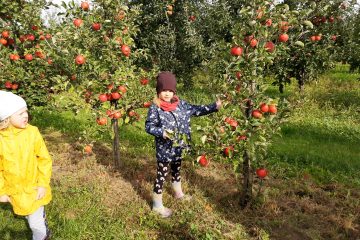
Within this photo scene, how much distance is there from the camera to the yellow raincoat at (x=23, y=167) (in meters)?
3.36

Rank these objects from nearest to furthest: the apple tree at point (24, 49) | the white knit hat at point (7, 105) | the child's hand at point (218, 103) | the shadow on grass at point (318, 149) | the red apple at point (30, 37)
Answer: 1. the white knit hat at point (7, 105)
2. the child's hand at point (218, 103)
3. the shadow on grass at point (318, 149)
4. the apple tree at point (24, 49)
5. the red apple at point (30, 37)

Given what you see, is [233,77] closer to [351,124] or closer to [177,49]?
[351,124]

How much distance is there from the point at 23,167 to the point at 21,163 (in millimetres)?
50

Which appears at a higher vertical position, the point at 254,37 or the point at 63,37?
the point at 254,37

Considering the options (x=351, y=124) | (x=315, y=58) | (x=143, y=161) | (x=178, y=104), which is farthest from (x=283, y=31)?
(x=315, y=58)

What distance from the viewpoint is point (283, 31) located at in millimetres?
4324

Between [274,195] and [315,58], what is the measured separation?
268 inches

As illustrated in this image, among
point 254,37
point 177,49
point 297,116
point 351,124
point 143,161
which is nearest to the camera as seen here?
point 254,37

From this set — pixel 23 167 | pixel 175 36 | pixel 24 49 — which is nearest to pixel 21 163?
pixel 23 167

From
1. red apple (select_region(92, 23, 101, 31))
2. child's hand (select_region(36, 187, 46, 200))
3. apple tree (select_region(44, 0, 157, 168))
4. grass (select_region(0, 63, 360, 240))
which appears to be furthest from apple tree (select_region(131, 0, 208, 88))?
child's hand (select_region(36, 187, 46, 200))

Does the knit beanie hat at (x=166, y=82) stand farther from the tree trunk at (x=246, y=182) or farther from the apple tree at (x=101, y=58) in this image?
the tree trunk at (x=246, y=182)

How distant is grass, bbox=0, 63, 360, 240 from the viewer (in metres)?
4.39

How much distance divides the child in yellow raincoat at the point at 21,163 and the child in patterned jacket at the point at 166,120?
54.9 inches

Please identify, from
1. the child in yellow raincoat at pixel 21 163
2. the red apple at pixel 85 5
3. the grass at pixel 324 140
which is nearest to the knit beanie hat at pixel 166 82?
the child in yellow raincoat at pixel 21 163
